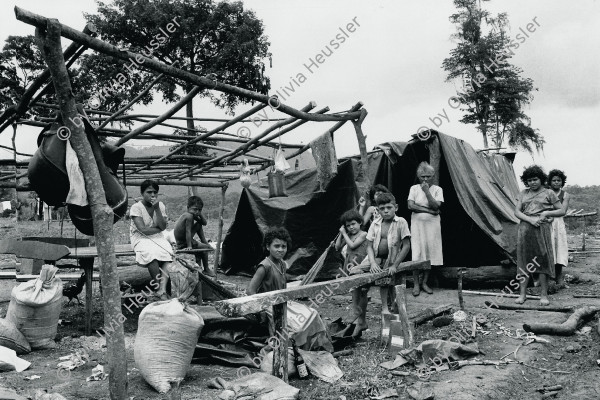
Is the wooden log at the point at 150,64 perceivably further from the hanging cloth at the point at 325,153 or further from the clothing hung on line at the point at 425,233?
the clothing hung on line at the point at 425,233

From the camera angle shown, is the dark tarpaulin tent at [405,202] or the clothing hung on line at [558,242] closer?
the clothing hung on line at [558,242]

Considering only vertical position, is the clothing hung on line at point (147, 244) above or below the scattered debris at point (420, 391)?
above

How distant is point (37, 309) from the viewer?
5449mm

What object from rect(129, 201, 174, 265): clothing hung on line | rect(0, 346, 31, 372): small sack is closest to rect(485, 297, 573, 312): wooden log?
rect(129, 201, 174, 265): clothing hung on line

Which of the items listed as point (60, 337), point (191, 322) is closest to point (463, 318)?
point (191, 322)

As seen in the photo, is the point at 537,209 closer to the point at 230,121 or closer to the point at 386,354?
the point at 386,354

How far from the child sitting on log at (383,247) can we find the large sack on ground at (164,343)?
1992 mm

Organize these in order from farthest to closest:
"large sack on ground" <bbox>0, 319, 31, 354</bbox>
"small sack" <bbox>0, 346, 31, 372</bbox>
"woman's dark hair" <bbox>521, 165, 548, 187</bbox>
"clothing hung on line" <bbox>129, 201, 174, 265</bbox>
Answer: "woman's dark hair" <bbox>521, 165, 548, 187</bbox>, "clothing hung on line" <bbox>129, 201, 174, 265</bbox>, "large sack on ground" <bbox>0, 319, 31, 354</bbox>, "small sack" <bbox>0, 346, 31, 372</bbox>

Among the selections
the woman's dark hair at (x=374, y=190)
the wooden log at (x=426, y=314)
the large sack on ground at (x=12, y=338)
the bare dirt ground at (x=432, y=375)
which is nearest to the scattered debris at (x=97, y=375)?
the bare dirt ground at (x=432, y=375)

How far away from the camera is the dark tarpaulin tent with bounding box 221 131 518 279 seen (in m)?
8.30

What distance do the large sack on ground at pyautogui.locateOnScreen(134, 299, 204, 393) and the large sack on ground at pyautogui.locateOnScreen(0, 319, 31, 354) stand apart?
1820 mm

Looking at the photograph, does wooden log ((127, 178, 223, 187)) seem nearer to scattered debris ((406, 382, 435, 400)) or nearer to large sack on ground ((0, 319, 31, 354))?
large sack on ground ((0, 319, 31, 354))

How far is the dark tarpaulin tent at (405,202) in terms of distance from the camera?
8305mm

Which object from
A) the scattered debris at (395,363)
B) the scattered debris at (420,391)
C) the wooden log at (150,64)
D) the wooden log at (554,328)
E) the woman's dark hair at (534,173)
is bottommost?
the scattered debris at (420,391)
